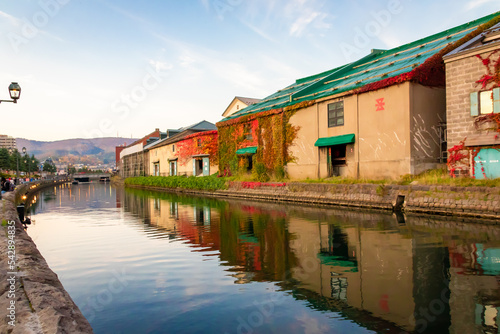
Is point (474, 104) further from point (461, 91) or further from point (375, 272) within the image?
point (375, 272)

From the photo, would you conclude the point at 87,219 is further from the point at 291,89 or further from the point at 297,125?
the point at 291,89

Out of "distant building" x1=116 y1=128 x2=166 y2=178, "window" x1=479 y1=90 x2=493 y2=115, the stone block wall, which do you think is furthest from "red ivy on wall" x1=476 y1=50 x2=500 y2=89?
"distant building" x1=116 y1=128 x2=166 y2=178

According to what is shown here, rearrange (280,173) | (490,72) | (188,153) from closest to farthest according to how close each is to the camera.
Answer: (490,72) < (280,173) < (188,153)

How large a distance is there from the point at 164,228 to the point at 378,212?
32.0 feet

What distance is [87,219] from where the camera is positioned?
728 inches

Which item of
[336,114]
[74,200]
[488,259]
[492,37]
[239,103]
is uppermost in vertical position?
[239,103]

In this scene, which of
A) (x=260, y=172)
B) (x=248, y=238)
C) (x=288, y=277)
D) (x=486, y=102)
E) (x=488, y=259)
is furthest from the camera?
(x=260, y=172)

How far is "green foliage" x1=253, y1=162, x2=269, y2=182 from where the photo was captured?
30.9m

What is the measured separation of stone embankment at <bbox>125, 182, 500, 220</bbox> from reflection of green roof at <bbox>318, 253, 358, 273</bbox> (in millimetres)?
8399

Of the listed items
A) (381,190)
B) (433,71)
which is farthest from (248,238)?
(433,71)

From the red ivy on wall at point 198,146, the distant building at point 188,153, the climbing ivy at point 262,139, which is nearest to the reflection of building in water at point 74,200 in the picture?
the distant building at point 188,153

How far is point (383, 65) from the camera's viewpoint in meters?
25.8

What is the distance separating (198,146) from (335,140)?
82.3ft

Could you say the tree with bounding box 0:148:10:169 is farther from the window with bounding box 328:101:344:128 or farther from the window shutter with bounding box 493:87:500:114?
the window shutter with bounding box 493:87:500:114
